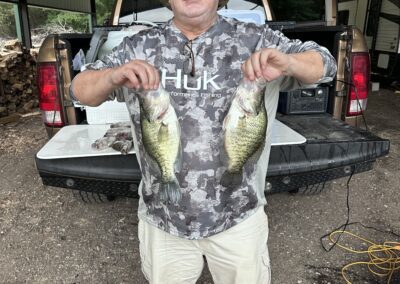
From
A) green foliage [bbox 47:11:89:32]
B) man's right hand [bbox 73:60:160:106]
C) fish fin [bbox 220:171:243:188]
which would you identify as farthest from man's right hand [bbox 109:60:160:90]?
green foliage [bbox 47:11:89:32]

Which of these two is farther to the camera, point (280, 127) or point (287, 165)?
point (280, 127)

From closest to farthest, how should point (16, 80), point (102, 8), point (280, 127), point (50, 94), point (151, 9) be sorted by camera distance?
point (280, 127), point (50, 94), point (151, 9), point (16, 80), point (102, 8)

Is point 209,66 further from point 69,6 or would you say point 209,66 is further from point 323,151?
point 69,6

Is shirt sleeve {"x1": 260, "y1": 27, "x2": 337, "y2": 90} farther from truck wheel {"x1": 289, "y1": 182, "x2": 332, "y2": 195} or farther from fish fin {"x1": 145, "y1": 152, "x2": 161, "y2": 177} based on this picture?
truck wheel {"x1": 289, "y1": 182, "x2": 332, "y2": 195}

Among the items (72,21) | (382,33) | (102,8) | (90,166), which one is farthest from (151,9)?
(102,8)

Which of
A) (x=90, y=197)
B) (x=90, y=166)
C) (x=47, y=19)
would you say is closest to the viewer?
(x=90, y=166)

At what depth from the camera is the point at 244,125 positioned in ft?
4.83

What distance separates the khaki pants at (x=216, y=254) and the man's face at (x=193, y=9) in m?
0.91

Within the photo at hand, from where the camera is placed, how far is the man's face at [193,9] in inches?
63.6

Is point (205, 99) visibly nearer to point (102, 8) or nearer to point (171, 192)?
point (171, 192)

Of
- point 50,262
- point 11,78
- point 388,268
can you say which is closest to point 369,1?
point 11,78

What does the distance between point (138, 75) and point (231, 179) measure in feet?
1.89

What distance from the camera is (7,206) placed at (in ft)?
13.3

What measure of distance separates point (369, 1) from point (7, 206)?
1019 cm
